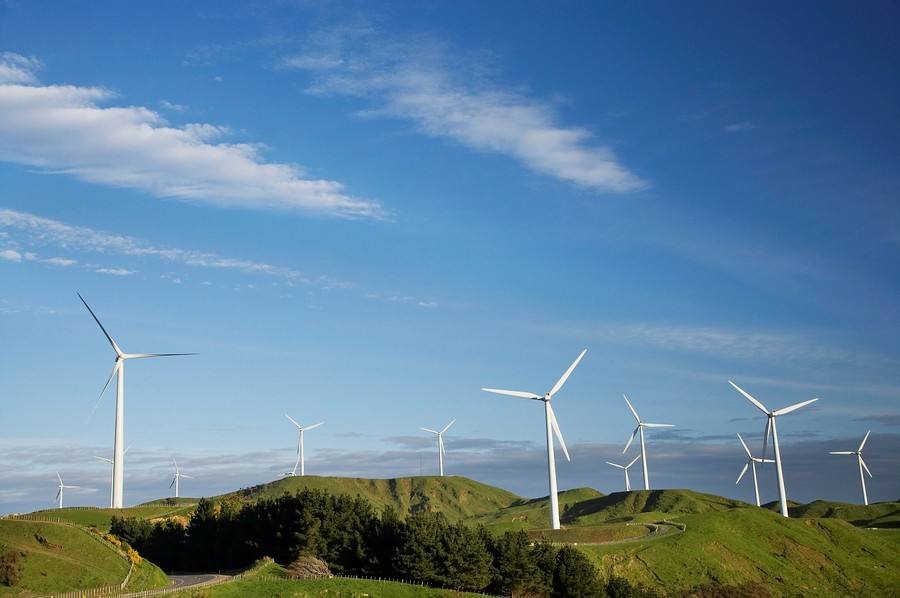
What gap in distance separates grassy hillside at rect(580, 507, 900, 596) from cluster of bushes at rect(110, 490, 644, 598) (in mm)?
21330

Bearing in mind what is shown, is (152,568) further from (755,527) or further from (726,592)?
(755,527)

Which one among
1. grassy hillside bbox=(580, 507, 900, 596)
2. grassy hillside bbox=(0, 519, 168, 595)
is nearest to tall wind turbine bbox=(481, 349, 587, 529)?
grassy hillside bbox=(580, 507, 900, 596)

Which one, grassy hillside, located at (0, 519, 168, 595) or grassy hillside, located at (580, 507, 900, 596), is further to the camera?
grassy hillside, located at (580, 507, 900, 596)

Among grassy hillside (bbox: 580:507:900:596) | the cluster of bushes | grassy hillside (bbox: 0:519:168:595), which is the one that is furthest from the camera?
grassy hillside (bbox: 580:507:900:596)

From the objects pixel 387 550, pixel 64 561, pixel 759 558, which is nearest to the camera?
pixel 64 561

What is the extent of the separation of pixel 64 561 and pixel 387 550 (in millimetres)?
48209

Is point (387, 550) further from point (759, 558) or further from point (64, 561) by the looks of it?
point (759, 558)

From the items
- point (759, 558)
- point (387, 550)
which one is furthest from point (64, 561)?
point (759, 558)

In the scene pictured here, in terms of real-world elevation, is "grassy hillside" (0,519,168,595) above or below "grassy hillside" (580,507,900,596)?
above

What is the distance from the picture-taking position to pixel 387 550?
134m

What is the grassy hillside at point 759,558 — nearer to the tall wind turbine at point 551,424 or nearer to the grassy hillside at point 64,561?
the tall wind turbine at point 551,424

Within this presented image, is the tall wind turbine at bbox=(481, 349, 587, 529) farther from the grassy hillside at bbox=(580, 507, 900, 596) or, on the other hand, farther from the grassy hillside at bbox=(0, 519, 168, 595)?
the grassy hillside at bbox=(0, 519, 168, 595)

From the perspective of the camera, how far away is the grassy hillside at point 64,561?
9544 centimetres

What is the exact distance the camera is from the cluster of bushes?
12644cm
